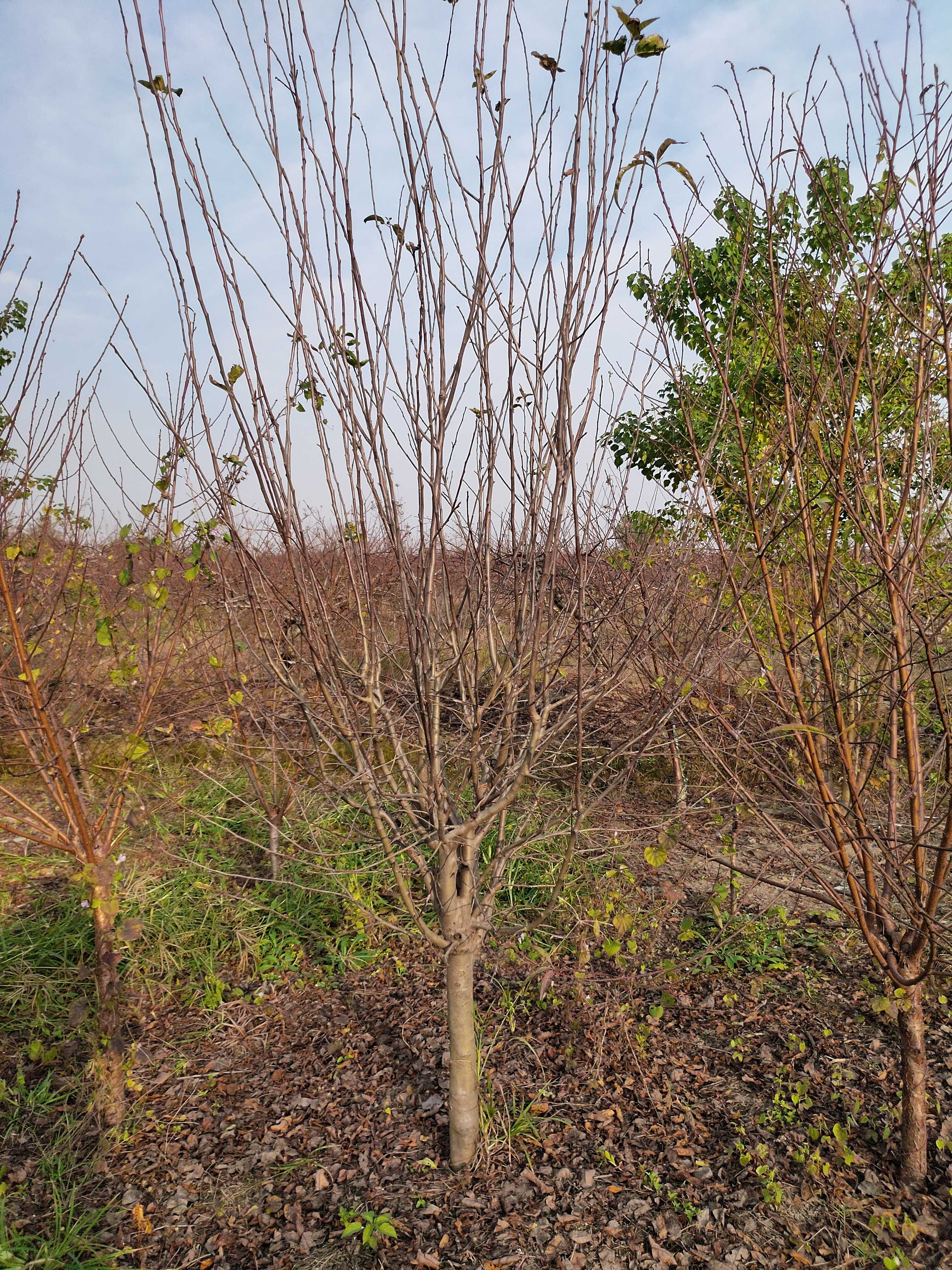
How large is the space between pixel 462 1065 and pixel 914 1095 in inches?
50.2

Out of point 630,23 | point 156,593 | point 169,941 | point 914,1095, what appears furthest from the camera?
point 169,941

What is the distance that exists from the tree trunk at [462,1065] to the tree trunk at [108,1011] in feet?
3.71

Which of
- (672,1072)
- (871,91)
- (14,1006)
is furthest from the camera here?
(14,1006)

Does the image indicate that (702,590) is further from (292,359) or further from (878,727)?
(292,359)

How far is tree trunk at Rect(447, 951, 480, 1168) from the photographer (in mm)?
2137

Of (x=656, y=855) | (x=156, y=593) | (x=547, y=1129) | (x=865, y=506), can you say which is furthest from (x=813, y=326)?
(x=547, y=1129)

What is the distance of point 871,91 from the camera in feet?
5.75

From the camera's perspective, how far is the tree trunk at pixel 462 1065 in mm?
2137

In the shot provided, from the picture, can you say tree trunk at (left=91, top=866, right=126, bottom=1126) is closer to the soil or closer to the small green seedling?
the soil

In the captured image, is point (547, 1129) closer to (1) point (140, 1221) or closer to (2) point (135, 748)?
(1) point (140, 1221)

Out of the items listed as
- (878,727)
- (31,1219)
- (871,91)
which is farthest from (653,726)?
(31,1219)

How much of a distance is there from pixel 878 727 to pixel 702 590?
2.18 metres

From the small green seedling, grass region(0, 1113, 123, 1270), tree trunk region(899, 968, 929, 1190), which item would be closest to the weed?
grass region(0, 1113, 123, 1270)

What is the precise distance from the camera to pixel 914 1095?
204 cm
